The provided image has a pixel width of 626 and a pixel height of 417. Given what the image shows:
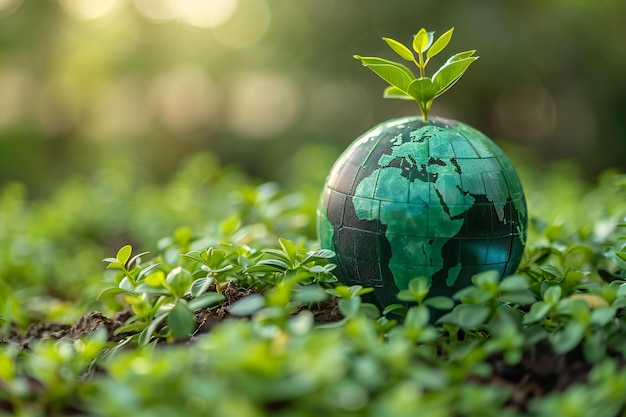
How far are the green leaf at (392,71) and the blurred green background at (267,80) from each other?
388 cm

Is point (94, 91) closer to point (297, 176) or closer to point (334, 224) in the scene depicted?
point (297, 176)

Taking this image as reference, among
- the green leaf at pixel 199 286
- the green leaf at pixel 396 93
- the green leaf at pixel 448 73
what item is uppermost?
the green leaf at pixel 448 73

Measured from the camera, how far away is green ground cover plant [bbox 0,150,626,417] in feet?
4.35

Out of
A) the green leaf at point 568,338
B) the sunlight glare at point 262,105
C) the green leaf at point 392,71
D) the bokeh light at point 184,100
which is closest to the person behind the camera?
the green leaf at point 568,338

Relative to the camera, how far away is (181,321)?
5.70ft

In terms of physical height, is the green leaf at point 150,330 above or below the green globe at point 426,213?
below

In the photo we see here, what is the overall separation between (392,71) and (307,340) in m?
0.97

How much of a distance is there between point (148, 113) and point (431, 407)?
617 cm

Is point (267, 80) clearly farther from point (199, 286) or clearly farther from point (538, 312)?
point (538, 312)

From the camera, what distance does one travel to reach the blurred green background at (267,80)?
619 cm

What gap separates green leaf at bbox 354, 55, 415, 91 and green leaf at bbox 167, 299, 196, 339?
877 mm

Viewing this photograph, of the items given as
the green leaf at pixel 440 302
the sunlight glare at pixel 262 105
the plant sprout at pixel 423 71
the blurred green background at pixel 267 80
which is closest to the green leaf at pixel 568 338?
the green leaf at pixel 440 302

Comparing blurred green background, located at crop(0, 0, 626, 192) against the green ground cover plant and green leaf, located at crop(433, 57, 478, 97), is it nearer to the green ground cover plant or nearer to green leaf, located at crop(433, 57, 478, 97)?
the green ground cover plant

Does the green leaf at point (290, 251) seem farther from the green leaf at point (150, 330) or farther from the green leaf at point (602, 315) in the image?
the green leaf at point (602, 315)
